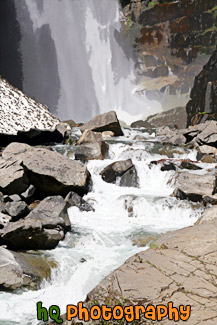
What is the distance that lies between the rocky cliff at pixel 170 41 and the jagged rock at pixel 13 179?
130 ft

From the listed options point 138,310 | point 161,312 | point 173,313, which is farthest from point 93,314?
point 173,313

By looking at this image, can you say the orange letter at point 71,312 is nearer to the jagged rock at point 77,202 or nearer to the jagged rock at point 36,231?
the jagged rock at point 36,231

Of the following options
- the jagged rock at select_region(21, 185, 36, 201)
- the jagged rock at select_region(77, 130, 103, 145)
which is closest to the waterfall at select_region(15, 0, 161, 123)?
the jagged rock at select_region(77, 130, 103, 145)

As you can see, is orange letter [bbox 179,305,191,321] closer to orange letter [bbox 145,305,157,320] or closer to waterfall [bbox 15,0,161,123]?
orange letter [bbox 145,305,157,320]

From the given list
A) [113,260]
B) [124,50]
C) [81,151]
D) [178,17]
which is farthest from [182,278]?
[124,50]

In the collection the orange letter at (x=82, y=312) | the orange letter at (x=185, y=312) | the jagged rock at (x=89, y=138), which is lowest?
the jagged rock at (x=89, y=138)

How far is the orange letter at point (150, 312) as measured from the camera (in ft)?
9.78

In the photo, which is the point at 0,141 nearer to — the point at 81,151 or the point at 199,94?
the point at 81,151

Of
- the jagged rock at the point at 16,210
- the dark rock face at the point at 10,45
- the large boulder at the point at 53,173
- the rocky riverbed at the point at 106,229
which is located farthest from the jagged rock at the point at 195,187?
the dark rock face at the point at 10,45

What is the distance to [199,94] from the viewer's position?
24891 mm

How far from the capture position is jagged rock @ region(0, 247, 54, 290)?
186 inches

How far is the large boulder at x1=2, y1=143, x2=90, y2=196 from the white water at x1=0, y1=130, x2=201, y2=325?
0.73 meters

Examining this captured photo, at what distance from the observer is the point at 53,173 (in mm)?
9367

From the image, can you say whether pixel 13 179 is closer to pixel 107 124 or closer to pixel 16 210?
pixel 16 210
